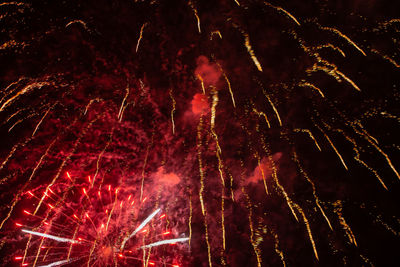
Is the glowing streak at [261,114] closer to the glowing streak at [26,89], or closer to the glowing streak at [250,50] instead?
the glowing streak at [250,50]

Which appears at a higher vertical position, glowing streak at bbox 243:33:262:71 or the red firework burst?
glowing streak at bbox 243:33:262:71

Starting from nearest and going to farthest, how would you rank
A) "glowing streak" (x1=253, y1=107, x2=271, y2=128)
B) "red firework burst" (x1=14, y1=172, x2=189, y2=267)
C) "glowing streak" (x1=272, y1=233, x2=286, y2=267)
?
1. "glowing streak" (x1=253, y1=107, x2=271, y2=128)
2. "red firework burst" (x1=14, y1=172, x2=189, y2=267)
3. "glowing streak" (x1=272, y1=233, x2=286, y2=267)

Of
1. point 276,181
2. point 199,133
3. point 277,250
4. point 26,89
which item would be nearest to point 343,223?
point 277,250

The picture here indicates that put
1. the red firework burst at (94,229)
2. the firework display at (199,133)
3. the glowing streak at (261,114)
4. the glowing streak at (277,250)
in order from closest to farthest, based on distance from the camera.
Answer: the firework display at (199,133) → the glowing streak at (261,114) → the red firework burst at (94,229) → the glowing streak at (277,250)

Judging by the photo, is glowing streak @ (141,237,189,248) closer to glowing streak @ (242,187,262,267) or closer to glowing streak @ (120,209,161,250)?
glowing streak @ (120,209,161,250)

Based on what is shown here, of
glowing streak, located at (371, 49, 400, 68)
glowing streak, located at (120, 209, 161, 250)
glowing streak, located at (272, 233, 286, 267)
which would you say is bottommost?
glowing streak, located at (272, 233, 286, 267)

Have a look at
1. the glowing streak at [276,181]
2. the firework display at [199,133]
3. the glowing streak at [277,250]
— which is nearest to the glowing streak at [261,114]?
the firework display at [199,133]

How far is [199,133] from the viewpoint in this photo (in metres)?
2.97

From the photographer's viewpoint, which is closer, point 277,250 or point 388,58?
point 388,58

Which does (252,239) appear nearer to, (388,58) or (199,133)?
(199,133)

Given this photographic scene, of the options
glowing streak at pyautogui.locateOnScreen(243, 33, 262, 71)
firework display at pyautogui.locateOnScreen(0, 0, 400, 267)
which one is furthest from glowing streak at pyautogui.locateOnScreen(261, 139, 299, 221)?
glowing streak at pyautogui.locateOnScreen(243, 33, 262, 71)

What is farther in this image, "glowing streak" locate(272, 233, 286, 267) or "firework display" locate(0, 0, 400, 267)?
"glowing streak" locate(272, 233, 286, 267)

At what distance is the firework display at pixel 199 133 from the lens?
2533mm

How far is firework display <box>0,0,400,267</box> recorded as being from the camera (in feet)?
8.31
